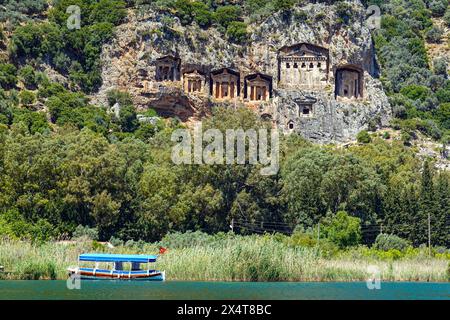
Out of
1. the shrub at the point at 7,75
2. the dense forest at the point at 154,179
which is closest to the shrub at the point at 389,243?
the dense forest at the point at 154,179

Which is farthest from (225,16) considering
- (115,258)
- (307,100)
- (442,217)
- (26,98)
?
(115,258)

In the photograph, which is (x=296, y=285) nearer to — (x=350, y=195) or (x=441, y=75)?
(x=350, y=195)

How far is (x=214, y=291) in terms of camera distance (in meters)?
54.6

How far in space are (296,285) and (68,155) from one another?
85.3ft

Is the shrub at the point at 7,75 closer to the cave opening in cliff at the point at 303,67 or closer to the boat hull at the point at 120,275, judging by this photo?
the cave opening in cliff at the point at 303,67

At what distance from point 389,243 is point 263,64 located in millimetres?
37980

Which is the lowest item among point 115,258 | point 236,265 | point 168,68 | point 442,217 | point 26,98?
point 236,265

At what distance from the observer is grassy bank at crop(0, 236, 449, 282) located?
61.5m

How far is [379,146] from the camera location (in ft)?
345

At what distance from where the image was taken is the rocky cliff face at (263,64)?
4461 inches

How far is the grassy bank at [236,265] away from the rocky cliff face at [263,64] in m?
45.6
